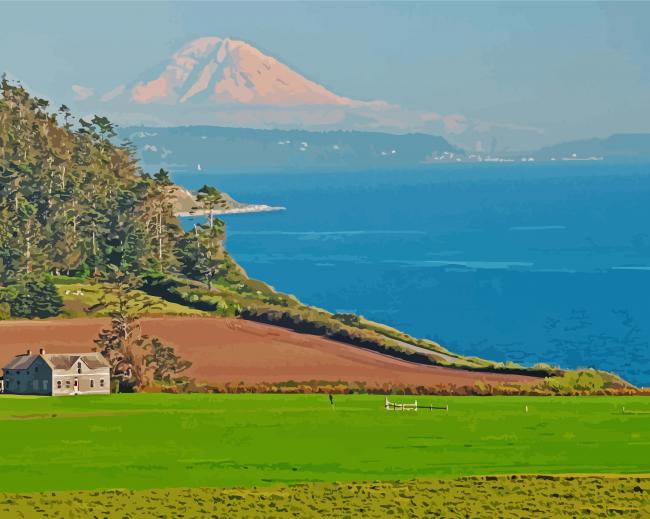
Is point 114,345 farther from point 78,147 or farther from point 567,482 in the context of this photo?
point 78,147

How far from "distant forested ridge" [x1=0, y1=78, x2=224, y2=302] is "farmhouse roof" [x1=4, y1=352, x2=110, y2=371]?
37936 millimetres

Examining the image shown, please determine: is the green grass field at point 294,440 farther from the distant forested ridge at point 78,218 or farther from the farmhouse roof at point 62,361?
the distant forested ridge at point 78,218

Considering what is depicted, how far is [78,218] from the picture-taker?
12675 centimetres

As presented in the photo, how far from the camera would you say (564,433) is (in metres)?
60.4

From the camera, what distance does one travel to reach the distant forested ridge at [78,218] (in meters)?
120

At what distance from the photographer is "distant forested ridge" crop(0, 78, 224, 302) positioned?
120m

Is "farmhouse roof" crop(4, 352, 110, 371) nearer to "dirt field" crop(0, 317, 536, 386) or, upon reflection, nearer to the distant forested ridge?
"dirt field" crop(0, 317, 536, 386)

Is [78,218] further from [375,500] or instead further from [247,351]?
[375,500]

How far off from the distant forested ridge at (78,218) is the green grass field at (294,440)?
47.7 meters

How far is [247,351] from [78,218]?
36.2 metres

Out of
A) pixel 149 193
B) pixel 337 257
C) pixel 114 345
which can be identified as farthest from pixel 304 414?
pixel 337 257

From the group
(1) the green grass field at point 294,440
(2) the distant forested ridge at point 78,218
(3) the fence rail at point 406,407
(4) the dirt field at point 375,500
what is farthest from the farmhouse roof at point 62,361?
(2) the distant forested ridge at point 78,218

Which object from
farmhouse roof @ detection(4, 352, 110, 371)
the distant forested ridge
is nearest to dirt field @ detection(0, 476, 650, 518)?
farmhouse roof @ detection(4, 352, 110, 371)

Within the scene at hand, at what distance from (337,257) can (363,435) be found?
131957mm
